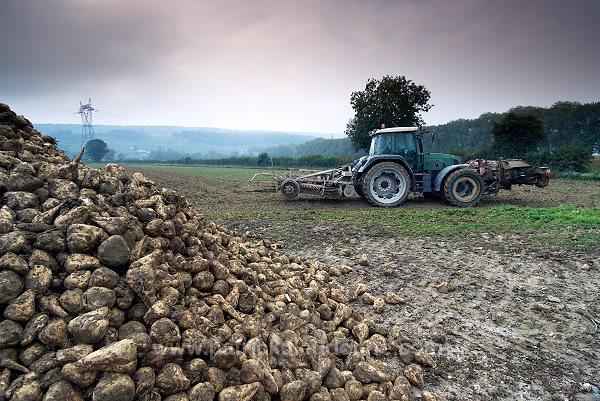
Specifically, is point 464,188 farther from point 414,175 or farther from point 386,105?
point 386,105

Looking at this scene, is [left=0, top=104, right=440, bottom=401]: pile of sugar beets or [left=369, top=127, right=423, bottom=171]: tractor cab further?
[left=369, top=127, right=423, bottom=171]: tractor cab

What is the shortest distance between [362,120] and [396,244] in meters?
21.7

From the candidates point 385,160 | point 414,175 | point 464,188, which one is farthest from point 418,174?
point 464,188

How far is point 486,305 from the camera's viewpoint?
166 inches

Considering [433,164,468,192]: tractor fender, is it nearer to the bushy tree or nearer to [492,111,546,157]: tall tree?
the bushy tree

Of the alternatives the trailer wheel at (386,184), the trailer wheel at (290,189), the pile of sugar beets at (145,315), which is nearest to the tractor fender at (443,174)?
the trailer wheel at (386,184)

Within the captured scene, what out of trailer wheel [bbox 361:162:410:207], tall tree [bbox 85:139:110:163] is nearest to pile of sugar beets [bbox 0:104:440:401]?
trailer wheel [bbox 361:162:410:207]

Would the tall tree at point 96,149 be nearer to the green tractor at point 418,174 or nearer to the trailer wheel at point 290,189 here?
the trailer wheel at point 290,189

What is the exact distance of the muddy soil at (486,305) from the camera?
3.01 metres

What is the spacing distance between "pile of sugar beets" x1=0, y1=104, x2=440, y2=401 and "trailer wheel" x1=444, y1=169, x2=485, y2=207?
834 centimetres

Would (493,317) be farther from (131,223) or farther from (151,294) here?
(131,223)

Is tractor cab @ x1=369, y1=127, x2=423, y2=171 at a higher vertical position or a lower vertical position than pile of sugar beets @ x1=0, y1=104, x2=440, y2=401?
higher

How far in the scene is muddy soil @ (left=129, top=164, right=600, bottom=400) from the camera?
301 cm

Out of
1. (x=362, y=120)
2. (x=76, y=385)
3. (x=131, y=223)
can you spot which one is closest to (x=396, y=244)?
(x=131, y=223)
